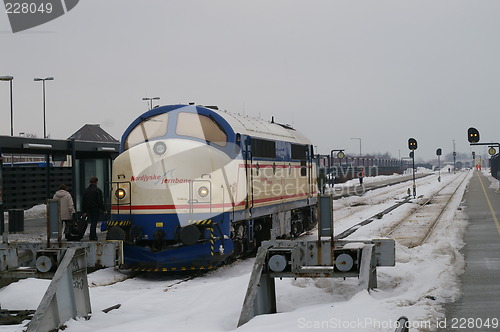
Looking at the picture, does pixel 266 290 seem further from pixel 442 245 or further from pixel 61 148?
pixel 61 148

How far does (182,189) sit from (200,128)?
1.49 m

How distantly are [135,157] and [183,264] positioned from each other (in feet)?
8.16

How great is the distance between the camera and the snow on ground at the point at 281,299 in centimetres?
870

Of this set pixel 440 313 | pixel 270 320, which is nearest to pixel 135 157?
pixel 270 320

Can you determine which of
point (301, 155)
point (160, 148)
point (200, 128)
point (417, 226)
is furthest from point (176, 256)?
point (417, 226)

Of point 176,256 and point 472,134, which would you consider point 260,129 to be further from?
point 472,134

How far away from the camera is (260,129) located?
17062mm

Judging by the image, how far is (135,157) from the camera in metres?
14.1

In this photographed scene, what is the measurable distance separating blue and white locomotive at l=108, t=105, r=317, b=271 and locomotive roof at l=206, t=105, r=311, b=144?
3.2 inches

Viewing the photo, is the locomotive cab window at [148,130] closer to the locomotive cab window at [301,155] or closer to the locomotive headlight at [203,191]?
the locomotive headlight at [203,191]

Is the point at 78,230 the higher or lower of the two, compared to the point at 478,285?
higher

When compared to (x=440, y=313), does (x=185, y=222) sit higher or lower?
higher

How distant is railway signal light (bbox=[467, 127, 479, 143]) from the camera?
3944 centimetres

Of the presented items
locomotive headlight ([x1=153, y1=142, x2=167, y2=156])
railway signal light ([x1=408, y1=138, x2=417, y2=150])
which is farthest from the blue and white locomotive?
railway signal light ([x1=408, y1=138, x2=417, y2=150])
